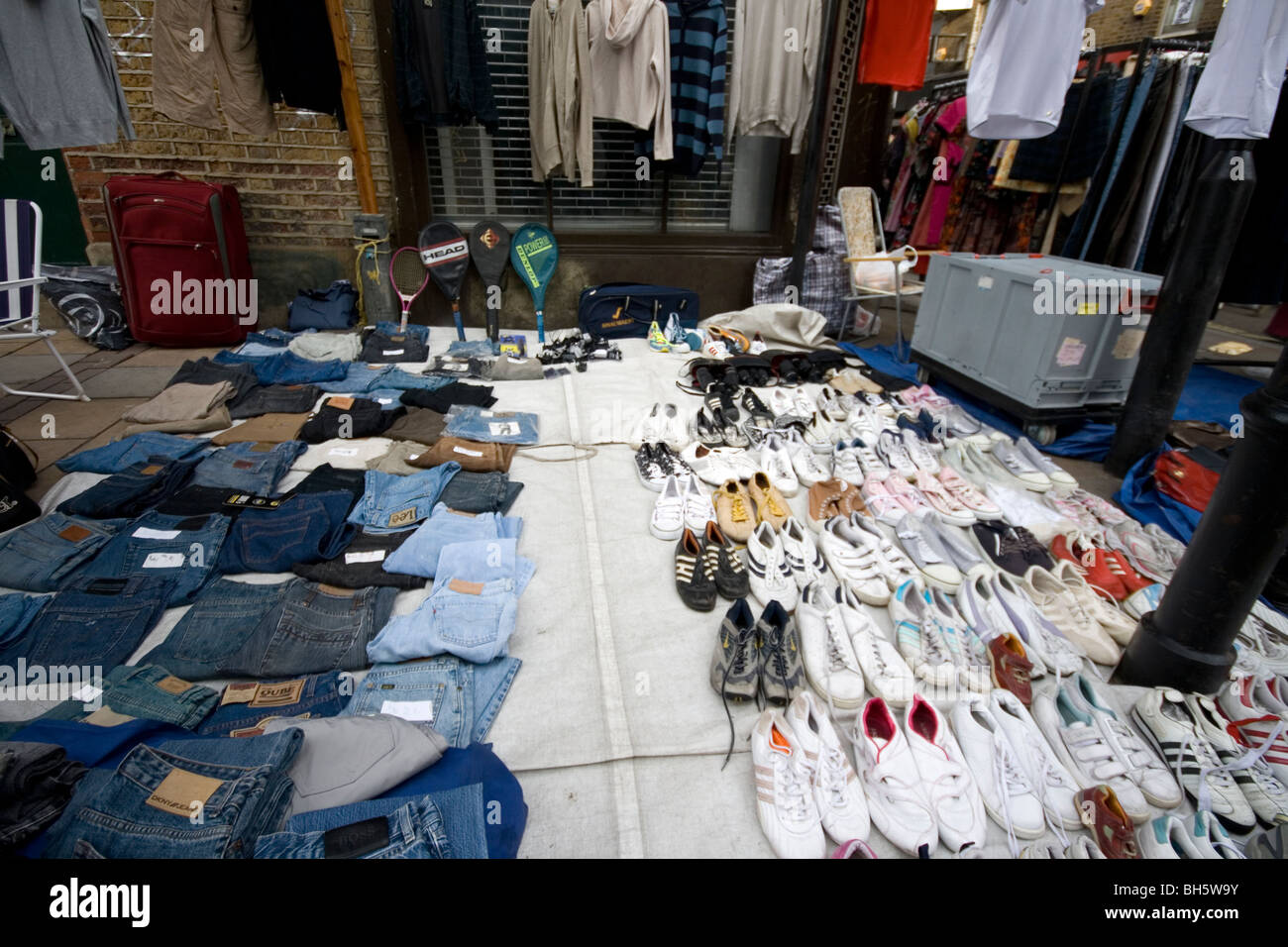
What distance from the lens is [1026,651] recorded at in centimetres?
164

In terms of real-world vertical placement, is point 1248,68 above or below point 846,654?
above

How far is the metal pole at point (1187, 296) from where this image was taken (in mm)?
2227

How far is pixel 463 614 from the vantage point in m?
1.66

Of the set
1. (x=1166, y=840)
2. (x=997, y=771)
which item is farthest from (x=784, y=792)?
(x=1166, y=840)

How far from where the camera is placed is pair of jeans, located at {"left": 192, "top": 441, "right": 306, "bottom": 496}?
2.30 meters

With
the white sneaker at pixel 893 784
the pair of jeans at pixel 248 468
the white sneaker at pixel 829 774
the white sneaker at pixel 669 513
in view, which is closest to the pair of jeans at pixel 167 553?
the pair of jeans at pixel 248 468

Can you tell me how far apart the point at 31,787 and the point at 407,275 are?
13.2 feet

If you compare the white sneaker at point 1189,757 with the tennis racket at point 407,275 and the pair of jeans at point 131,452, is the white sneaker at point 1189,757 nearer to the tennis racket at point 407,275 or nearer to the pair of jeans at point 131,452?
the pair of jeans at point 131,452

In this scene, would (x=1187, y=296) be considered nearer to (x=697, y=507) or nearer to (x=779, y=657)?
(x=697, y=507)

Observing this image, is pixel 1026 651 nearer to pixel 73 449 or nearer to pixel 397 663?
pixel 397 663

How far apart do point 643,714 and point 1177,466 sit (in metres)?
2.51

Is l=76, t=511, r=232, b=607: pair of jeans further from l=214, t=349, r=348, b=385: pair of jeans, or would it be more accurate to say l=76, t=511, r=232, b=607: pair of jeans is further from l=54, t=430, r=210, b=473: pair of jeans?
l=214, t=349, r=348, b=385: pair of jeans

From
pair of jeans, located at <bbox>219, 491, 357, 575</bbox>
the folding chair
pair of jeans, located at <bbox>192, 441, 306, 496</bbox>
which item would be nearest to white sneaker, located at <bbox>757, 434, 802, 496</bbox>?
pair of jeans, located at <bbox>219, 491, 357, 575</bbox>
